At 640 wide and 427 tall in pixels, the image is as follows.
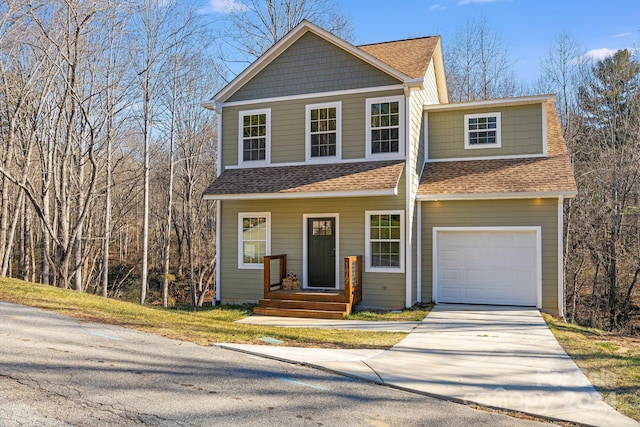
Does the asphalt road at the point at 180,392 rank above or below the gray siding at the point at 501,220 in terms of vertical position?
below

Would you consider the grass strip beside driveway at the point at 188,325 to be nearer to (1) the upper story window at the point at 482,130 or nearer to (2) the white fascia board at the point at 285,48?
(2) the white fascia board at the point at 285,48

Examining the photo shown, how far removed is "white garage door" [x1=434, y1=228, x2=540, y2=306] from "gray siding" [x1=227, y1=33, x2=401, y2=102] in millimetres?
4463

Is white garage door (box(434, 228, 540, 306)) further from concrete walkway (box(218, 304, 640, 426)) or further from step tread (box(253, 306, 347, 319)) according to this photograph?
step tread (box(253, 306, 347, 319))

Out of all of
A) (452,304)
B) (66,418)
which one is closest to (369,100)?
(452,304)

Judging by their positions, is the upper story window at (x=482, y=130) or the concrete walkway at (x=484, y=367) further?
the upper story window at (x=482, y=130)

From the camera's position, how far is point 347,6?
75.8 ft

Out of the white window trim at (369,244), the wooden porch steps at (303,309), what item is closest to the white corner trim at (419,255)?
the white window trim at (369,244)

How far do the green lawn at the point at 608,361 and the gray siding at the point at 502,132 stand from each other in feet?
15.6

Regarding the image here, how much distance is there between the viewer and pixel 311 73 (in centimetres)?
1280

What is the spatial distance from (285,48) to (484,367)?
992 cm

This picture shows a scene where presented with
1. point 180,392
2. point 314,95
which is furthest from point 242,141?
point 180,392

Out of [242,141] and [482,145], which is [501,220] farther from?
[242,141]

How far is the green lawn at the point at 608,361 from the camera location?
209 inches

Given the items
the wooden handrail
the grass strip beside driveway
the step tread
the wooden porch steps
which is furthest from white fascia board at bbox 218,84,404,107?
the grass strip beside driveway
